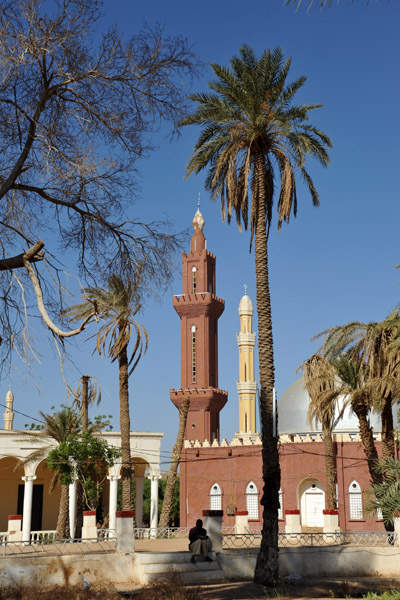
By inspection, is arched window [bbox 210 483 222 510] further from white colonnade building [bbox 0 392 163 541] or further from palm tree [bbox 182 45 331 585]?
palm tree [bbox 182 45 331 585]

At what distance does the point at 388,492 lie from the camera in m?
21.3

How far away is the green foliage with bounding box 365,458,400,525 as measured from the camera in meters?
21.0

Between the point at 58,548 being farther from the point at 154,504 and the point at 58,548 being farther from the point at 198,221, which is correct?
the point at 198,221

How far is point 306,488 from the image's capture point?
41750 mm

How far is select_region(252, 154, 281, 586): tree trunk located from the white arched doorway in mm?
25768

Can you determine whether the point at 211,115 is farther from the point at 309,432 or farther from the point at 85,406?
the point at 309,432

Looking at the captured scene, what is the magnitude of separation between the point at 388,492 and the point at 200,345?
3556cm

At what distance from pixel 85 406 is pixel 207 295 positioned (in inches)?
1050

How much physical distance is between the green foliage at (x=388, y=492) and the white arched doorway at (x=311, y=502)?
19262 millimetres

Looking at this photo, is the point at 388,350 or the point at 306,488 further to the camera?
the point at 306,488

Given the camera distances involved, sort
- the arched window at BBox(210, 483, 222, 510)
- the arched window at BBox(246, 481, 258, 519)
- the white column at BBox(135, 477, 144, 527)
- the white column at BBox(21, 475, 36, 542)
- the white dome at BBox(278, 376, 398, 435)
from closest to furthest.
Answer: the white column at BBox(21, 475, 36, 542), the white column at BBox(135, 477, 144, 527), the arched window at BBox(246, 481, 258, 519), the arched window at BBox(210, 483, 222, 510), the white dome at BBox(278, 376, 398, 435)

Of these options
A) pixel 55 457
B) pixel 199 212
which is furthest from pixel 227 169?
pixel 199 212

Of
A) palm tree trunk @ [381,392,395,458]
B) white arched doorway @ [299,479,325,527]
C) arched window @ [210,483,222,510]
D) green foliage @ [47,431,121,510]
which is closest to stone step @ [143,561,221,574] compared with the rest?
palm tree trunk @ [381,392,395,458]

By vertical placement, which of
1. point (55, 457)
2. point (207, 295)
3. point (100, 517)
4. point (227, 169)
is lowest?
point (100, 517)
